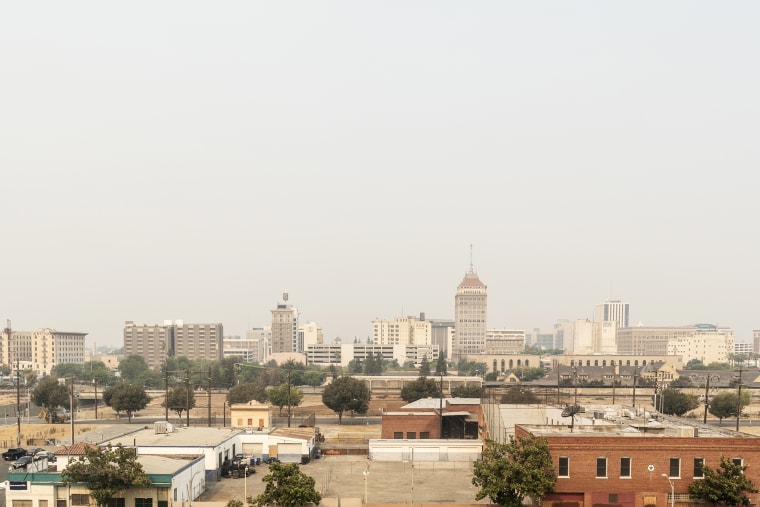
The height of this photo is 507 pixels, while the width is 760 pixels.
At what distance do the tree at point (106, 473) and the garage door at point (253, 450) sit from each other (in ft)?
71.8

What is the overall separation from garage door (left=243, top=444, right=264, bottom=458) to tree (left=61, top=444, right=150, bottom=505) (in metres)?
21.9

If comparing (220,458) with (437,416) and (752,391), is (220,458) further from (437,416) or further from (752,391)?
(752,391)

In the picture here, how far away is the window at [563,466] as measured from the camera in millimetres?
50156

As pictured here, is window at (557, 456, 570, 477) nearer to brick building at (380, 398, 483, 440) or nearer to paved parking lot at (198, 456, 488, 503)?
paved parking lot at (198, 456, 488, 503)

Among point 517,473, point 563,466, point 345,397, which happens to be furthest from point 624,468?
point 345,397

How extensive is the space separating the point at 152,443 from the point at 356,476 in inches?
668

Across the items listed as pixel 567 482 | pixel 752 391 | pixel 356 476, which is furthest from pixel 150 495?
pixel 752 391

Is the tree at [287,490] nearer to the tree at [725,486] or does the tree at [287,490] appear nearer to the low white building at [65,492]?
the low white building at [65,492]

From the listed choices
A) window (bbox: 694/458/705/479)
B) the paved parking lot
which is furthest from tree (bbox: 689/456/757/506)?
the paved parking lot

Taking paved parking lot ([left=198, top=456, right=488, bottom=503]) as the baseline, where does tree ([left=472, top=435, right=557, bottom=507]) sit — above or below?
above

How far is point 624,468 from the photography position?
5034 cm

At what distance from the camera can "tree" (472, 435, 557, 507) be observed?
47438 mm

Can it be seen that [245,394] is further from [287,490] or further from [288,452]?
[287,490]

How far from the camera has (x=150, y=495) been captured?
2005 inches
